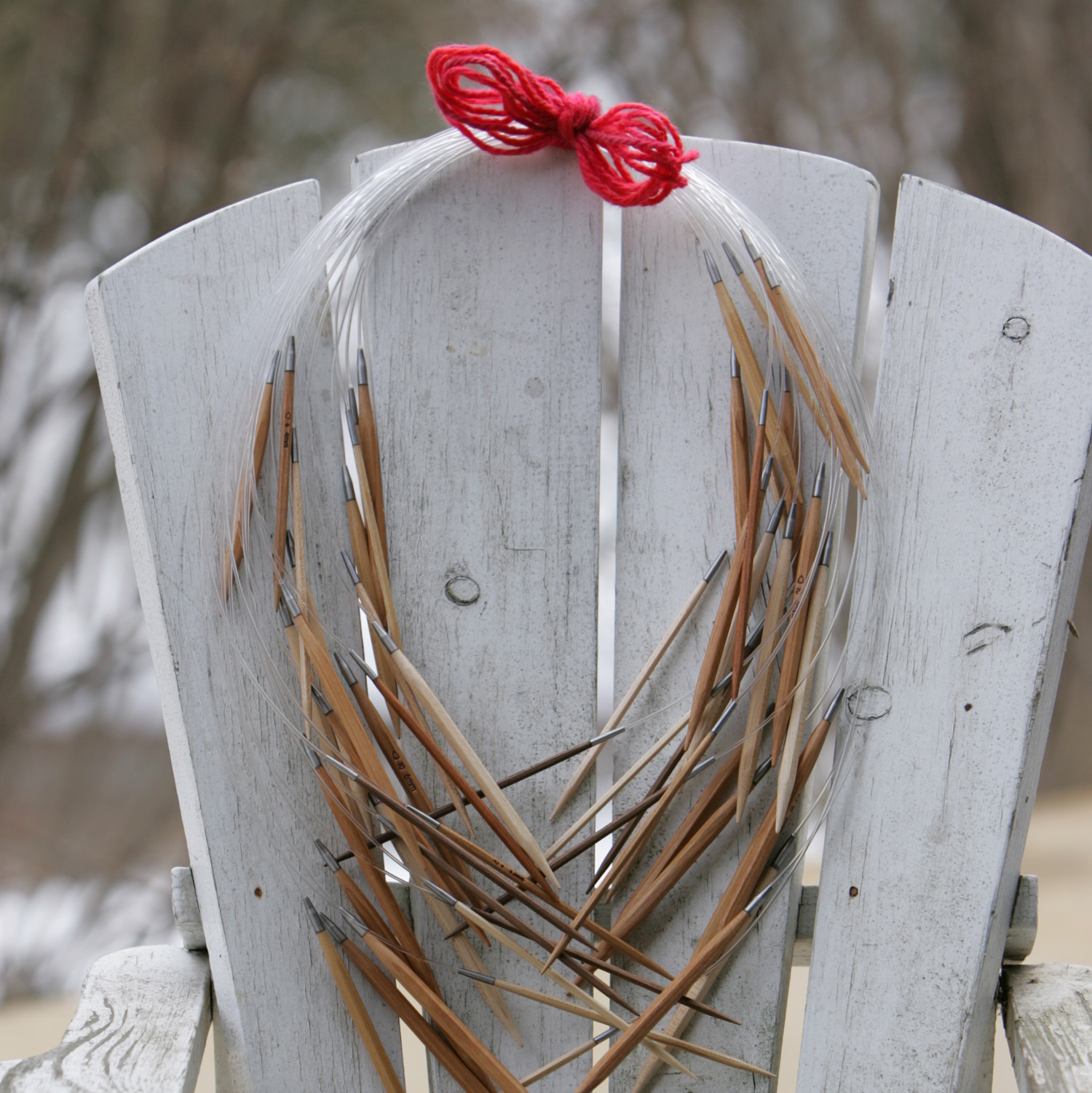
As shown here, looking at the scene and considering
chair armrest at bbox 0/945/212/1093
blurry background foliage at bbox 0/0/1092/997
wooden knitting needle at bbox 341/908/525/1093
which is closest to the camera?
chair armrest at bbox 0/945/212/1093

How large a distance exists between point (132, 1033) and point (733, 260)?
66 cm

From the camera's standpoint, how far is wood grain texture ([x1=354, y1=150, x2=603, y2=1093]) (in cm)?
79

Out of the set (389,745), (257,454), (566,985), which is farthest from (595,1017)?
(257,454)

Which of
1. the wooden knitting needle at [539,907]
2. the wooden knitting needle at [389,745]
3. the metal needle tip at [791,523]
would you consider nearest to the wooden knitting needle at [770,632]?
the metal needle tip at [791,523]

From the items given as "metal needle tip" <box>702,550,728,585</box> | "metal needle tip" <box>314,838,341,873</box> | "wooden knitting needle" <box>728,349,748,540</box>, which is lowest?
"metal needle tip" <box>314,838,341,873</box>

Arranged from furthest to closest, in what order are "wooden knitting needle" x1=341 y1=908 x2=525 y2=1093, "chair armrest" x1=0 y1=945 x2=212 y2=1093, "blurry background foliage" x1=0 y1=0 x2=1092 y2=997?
"blurry background foliage" x1=0 y1=0 x2=1092 y2=997 < "wooden knitting needle" x1=341 y1=908 x2=525 y2=1093 < "chair armrest" x1=0 y1=945 x2=212 y2=1093

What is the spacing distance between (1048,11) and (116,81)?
7.22ft

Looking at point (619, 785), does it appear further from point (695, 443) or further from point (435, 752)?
point (695, 443)

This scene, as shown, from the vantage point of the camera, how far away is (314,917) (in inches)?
29.4

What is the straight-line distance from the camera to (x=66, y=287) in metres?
2.22

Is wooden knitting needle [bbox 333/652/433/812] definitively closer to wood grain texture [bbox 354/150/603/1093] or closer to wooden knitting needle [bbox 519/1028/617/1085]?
wood grain texture [bbox 354/150/603/1093]

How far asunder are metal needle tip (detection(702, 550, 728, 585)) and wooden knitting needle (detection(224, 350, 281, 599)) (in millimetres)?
335

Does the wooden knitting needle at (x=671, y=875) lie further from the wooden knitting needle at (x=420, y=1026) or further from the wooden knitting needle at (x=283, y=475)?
A: the wooden knitting needle at (x=283, y=475)

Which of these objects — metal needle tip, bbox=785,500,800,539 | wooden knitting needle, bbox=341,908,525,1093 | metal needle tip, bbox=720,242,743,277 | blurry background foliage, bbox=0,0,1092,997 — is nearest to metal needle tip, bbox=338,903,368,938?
wooden knitting needle, bbox=341,908,525,1093
